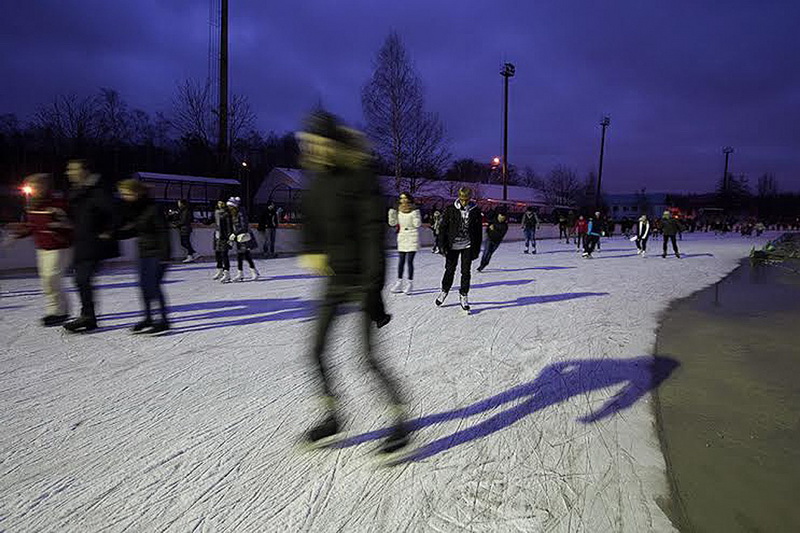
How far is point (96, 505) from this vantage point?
78.0 inches

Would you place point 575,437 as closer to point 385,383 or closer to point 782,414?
point 385,383

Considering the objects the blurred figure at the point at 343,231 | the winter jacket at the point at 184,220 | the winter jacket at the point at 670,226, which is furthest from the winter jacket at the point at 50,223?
the winter jacket at the point at 670,226

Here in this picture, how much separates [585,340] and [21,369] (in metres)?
5.07

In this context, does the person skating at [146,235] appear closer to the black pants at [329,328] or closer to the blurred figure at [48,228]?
the blurred figure at [48,228]

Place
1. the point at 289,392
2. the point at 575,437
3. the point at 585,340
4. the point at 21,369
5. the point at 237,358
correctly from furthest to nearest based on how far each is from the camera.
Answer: the point at 585,340, the point at 237,358, the point at 21,369, the point at 289,392, the point at 575,437

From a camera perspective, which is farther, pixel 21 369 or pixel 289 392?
pixel 21 369

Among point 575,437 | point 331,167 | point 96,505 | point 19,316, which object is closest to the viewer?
point 96,505

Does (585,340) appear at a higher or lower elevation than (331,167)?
lower

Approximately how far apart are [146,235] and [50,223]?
1.07 metres

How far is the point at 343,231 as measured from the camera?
220 cm

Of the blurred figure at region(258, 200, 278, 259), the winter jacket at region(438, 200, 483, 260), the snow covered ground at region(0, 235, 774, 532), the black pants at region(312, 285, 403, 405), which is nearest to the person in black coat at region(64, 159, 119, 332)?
the snow covered ground at region(0, 235, 774, 532)

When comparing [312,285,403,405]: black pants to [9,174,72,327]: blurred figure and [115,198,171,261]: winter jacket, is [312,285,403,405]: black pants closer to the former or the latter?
[115,198,171,261]: winter jacket

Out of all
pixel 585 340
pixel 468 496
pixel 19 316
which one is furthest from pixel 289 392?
pixel 19 316

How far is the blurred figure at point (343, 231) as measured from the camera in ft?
7.02
